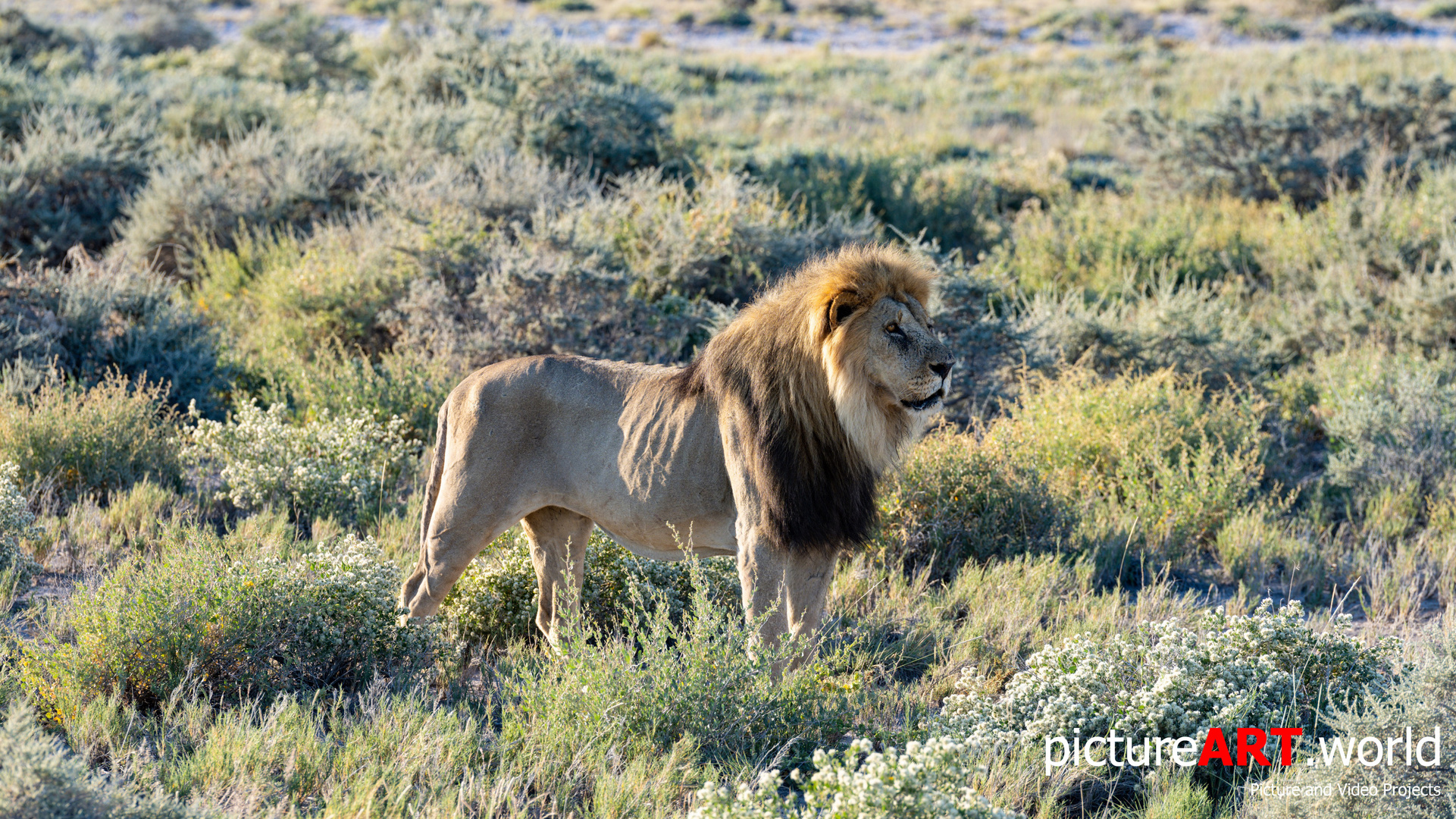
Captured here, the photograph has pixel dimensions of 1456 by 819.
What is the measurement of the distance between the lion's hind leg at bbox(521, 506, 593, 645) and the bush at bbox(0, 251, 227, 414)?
454 cm

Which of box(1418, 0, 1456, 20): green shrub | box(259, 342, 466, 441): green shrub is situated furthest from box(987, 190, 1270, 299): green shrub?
box(1418, 0, 1456, 20): green shrub

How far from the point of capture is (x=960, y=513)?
22.3ft

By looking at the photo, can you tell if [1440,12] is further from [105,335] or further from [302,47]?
[105,335]

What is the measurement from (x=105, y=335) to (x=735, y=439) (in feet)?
22.8

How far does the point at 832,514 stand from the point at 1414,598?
14.1ft

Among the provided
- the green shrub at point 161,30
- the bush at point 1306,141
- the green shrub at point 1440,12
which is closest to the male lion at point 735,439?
the bush at point 1306,141

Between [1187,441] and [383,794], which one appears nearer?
[383,794]

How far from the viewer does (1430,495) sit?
7.82 meters

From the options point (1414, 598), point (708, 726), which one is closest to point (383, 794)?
point (708, 726)

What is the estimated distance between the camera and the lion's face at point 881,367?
406cm

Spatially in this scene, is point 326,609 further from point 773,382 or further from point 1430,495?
point 1430,495

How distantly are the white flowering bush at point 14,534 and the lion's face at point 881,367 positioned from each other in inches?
172

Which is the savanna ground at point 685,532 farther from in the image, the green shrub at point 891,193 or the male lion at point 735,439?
the male lion at point 735,439

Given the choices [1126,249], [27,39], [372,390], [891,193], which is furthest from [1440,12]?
[372,390]
